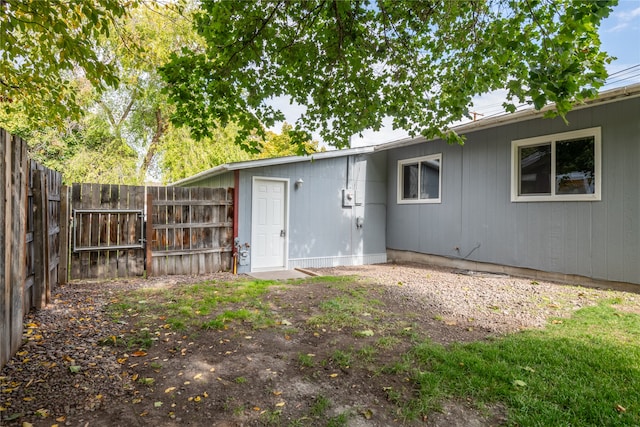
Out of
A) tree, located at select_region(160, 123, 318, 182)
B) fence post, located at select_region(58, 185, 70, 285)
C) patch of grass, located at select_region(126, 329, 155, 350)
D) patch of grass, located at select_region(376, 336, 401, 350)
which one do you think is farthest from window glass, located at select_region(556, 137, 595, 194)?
tree, located at select_region(160, 123, 318, 182)

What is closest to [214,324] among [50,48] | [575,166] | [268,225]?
[50,48]

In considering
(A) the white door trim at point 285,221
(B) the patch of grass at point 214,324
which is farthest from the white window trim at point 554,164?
(B) the patch of grass at point 214,324

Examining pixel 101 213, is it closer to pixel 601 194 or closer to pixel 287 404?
pixel 287 404

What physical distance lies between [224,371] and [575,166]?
712 centimetres

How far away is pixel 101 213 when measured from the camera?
6.49 meters

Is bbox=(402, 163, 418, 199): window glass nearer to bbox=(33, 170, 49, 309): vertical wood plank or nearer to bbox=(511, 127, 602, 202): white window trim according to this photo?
bbox=(511, 127, 602, 202): white window trim

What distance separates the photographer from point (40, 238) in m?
4.14

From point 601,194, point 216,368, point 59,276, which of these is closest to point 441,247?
point 601,194

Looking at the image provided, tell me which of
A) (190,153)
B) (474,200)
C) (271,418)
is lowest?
(271,418)

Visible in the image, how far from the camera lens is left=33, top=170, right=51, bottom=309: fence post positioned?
161 inches

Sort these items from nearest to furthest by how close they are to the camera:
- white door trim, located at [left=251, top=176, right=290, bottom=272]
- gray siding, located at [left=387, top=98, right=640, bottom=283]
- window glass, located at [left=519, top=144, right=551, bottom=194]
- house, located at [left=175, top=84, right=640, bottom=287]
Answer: gray siding, located at [left=387, top=98, right=640, bottom=283] → house, located at [left=175, top=84, right=640, bottom=287] → window glass, located at [left=519, top=144, right=551, bottom=194] → white door trim, located at [left=251, top=176, right=290, bottom=272]

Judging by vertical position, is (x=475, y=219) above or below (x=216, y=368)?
above

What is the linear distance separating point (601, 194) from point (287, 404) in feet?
21.9

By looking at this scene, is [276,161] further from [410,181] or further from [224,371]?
[224,371]
